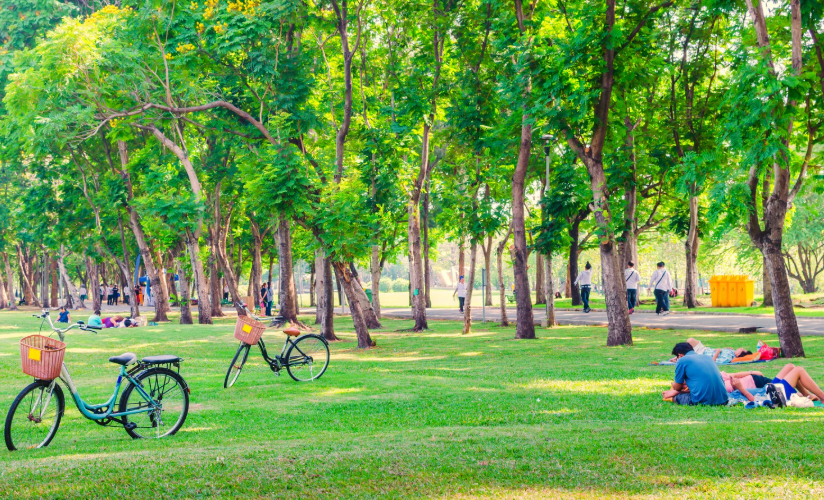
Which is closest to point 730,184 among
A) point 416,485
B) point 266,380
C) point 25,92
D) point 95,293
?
point 266,380

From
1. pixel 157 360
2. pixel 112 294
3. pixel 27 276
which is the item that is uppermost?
pixel 27 276

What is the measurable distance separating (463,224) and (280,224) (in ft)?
20.6

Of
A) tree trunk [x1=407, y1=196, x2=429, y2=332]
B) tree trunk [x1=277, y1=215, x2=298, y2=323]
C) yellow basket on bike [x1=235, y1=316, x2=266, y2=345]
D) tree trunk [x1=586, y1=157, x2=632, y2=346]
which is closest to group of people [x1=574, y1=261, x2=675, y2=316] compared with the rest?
tree trunk [x1=407, y1=196, x2=429, y2=332]

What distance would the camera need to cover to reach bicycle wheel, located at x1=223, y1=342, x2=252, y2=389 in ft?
42.9

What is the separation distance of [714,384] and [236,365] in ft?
25.1

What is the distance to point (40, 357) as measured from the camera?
25.2 feet

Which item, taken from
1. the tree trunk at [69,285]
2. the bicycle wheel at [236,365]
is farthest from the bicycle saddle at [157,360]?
the tree trunk at [69,285]

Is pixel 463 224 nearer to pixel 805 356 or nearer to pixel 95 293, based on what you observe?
pixel 805 356

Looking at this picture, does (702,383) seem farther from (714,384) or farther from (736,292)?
(736,292)

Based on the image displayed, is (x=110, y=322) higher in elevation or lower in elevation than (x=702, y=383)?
higher

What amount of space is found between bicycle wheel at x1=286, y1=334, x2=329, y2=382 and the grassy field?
1.30 ft

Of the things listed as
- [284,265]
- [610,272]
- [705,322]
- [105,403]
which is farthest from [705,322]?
[105,403]

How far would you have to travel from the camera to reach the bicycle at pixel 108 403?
780cm

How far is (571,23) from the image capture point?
2062cm
